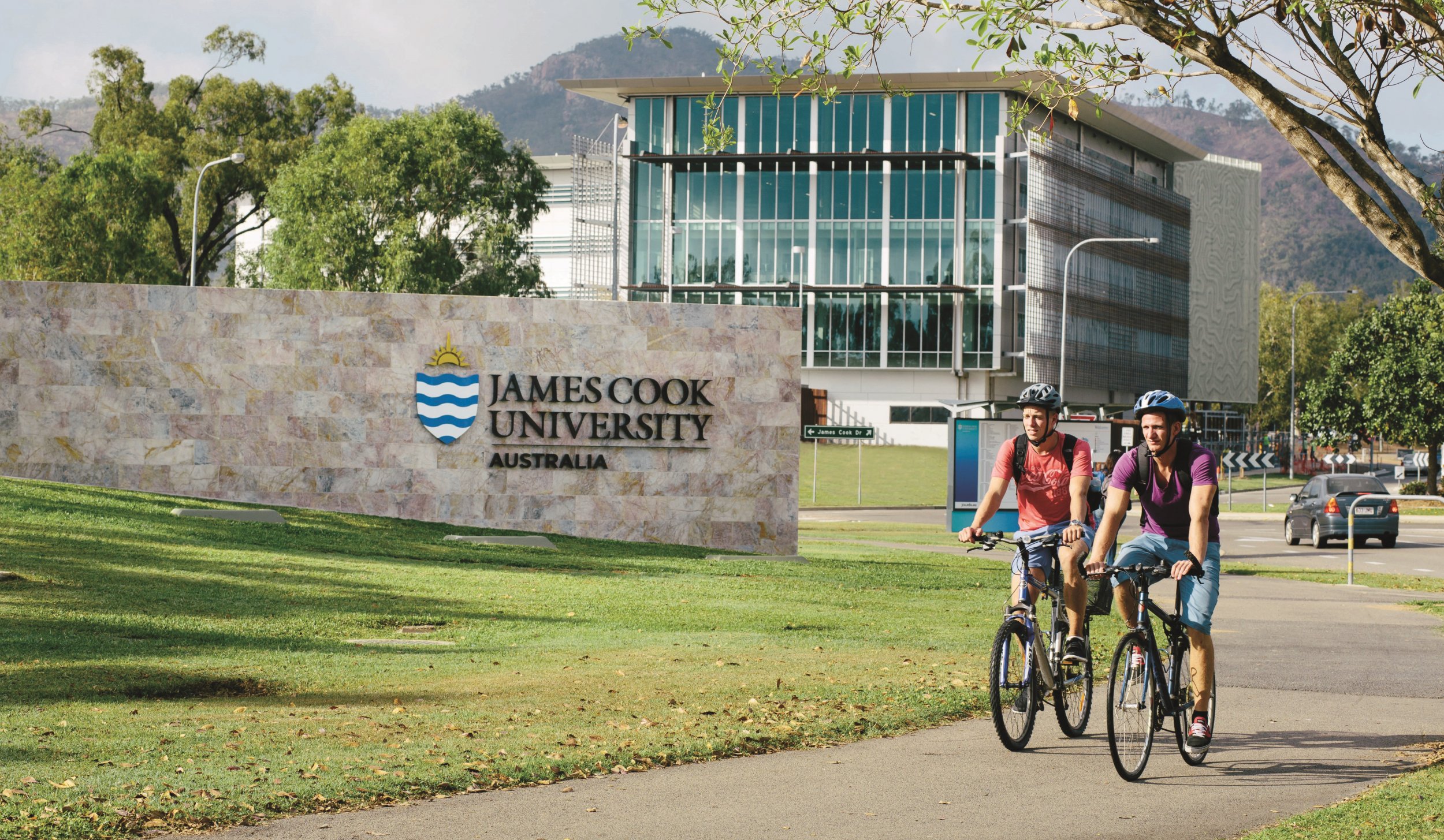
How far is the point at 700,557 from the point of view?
2367 cm

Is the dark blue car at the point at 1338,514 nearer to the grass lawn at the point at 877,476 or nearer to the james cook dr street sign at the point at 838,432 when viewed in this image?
the james cook dr street sign at the point at 838,432

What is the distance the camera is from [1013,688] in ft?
27.9

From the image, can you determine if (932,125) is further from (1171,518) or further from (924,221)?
(1171,518)

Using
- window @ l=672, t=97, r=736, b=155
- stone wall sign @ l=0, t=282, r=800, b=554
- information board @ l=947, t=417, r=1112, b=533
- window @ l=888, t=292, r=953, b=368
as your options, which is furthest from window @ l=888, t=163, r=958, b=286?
information board @ l=947, t=417, r=1112, b=533

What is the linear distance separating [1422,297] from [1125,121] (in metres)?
28.0

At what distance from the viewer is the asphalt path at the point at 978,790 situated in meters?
6.64

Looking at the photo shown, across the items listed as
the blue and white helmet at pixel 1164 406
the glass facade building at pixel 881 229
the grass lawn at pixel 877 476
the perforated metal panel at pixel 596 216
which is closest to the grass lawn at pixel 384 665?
the blue and white helmet at pixel 1164 406

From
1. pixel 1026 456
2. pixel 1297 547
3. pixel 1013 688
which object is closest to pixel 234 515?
pixel 1026 456

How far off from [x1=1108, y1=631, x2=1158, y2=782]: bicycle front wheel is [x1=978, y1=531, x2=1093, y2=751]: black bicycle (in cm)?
62

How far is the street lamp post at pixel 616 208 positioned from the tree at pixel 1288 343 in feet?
173

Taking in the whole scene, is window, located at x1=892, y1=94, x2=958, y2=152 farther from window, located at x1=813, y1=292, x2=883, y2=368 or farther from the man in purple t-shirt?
the man in purple t-shirt

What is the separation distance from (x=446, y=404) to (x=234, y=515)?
4.46 metres

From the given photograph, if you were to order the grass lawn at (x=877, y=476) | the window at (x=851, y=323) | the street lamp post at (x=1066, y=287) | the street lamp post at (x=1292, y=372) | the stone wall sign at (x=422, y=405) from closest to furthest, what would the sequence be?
1. the stone wall sign at (x=422, y=405)
2. the street lamp post at (x=1066, y=287)
3. the grass lawn at (x=877, y=476)
4. the window at (x=851, y=323)
5. the street lamp post at (x=1292, y=372)

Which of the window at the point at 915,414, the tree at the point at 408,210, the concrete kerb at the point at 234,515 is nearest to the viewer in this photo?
the concrete kerb at the point at 234,515
